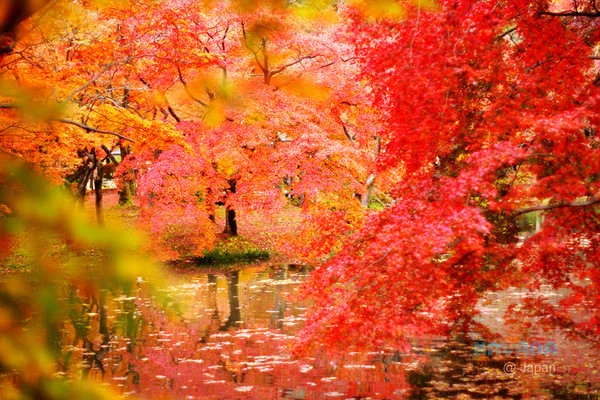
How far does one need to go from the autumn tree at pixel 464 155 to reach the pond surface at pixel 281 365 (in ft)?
2.94

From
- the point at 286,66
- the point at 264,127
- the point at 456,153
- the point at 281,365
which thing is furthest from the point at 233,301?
the point at 456,153

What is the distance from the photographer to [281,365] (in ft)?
29.9

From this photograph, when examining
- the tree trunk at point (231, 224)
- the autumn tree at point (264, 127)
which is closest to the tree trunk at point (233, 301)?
the autumn tree at point (264, 127)

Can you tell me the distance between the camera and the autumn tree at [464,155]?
248 inches

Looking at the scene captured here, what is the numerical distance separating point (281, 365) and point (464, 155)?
14.3 ft

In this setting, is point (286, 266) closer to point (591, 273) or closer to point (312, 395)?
point (312, 395)

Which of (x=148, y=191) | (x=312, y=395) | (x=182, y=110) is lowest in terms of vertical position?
(x=312, y=395)

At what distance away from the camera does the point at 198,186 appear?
59.4 ft

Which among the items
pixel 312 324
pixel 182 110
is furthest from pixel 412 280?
pixel 182 110

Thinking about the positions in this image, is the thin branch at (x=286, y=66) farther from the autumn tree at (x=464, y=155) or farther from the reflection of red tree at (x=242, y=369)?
the autumn tree at (x=464, y=155)

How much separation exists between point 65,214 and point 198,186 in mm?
17105

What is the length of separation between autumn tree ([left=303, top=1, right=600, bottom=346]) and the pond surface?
90 centimetres

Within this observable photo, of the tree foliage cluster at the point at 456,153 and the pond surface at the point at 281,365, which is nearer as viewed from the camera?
the tree foliage cluster at the point at 456,153

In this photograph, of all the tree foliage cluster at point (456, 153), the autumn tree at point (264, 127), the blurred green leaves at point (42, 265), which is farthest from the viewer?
the autumn tree at point (264, 127)
